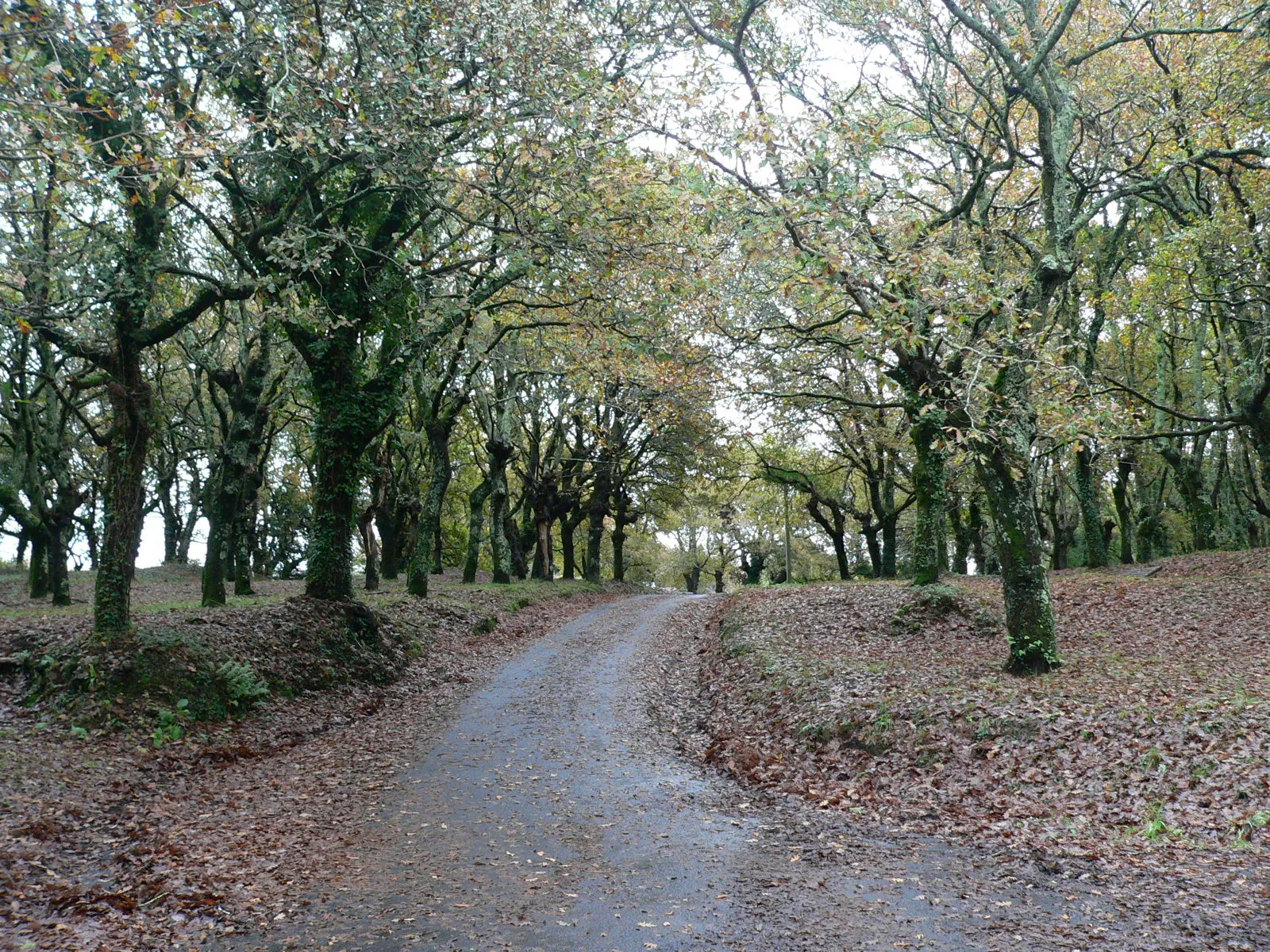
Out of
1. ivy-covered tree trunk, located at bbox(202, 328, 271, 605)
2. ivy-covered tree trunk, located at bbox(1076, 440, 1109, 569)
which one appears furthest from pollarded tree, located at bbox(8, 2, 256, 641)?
ivy-covered tree trunk, located at bbox(1076, 440, 1109, 569)

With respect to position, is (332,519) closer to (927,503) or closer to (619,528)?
(927,503)

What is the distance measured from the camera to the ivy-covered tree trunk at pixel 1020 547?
37.9 feet

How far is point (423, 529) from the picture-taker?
2173cm

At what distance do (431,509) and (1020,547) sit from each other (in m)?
16.0

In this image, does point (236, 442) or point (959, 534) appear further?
point (959, 534)

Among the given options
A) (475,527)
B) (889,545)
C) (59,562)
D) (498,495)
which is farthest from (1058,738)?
(889,545)

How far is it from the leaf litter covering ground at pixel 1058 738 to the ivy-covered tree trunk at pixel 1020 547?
1.86 ft

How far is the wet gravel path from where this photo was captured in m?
5.25

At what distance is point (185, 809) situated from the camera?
307 inches

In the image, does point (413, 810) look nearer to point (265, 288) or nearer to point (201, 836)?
point (201, 836)

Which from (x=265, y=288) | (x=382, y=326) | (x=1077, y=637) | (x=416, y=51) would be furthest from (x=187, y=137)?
(x=1077, y=637)

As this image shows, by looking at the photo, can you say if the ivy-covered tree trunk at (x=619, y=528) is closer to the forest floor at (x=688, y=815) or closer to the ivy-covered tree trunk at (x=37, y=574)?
the ivy-covered tree trunk at (x=37, y=574)

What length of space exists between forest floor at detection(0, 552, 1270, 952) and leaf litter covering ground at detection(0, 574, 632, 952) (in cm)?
3

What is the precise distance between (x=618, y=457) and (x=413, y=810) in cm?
2568
